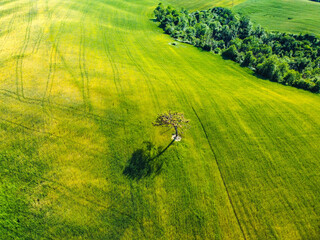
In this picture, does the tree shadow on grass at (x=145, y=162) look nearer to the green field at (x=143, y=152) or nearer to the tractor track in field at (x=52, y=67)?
the green field at (x=143, y=152)

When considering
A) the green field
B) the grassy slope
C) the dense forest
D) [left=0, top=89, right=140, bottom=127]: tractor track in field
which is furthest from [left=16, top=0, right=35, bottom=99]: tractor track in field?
the grassy slope

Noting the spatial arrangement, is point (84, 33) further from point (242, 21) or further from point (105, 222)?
point (242, 21)

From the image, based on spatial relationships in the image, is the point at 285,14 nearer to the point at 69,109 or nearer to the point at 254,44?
the point at 254,44

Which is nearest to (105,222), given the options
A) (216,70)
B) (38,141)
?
(38,141)

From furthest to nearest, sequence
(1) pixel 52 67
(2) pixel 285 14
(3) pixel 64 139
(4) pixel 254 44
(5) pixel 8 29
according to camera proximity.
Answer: (2) pixel 285 14 < (4) pixel 254 44 < (5) pixel 8 29 < (1) pixel 52 67 < (3) pixel 64 139

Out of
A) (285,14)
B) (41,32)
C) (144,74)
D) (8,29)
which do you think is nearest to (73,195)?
(144,74)
